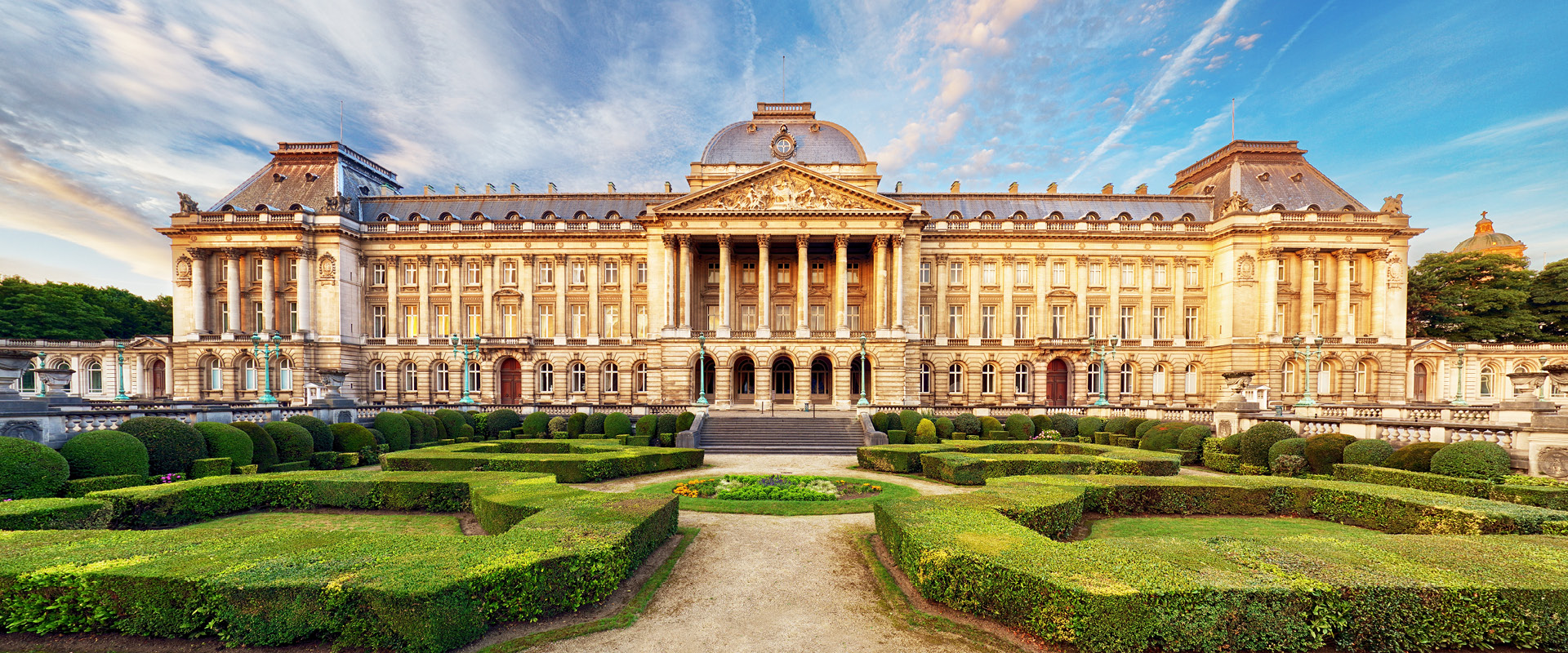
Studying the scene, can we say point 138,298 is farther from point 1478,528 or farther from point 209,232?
point 1478,528

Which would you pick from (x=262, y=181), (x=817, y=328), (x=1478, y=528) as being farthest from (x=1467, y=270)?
(x=262, y=181)

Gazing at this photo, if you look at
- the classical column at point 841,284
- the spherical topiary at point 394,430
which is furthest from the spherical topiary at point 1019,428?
the spherical topiary at point 394,430

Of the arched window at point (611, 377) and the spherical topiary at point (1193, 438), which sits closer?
the spherical topiary at point (1193, 438)

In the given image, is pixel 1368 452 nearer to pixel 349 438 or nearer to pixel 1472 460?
pixel 1472 460

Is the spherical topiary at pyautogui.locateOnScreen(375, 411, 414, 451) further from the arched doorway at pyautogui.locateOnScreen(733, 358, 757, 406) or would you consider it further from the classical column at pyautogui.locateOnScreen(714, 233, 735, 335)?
the arched doorway at pyautogui.locateOnScreen(733, 358, 757, 406)

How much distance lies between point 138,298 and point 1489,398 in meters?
127

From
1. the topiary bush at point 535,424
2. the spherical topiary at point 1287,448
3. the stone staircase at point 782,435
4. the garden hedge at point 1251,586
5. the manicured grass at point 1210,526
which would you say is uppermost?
the garden hedge at point 1251,586

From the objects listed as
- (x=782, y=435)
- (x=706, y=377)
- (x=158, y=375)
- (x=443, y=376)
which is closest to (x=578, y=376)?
(x=443, y=376)

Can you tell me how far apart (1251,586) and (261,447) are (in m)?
24.0

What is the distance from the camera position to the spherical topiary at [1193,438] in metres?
23.0

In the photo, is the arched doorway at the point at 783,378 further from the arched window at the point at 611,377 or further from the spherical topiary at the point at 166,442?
the spherical topiary at the point at 166,442

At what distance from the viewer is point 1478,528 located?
428 inches

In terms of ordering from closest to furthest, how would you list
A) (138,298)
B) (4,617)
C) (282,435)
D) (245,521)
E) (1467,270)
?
1. (4,617)
2. (245,521)
3. (282,435)
4. (1467,270)
5. (138,298)

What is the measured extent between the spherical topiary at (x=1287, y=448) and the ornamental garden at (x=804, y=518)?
0.06 meters
